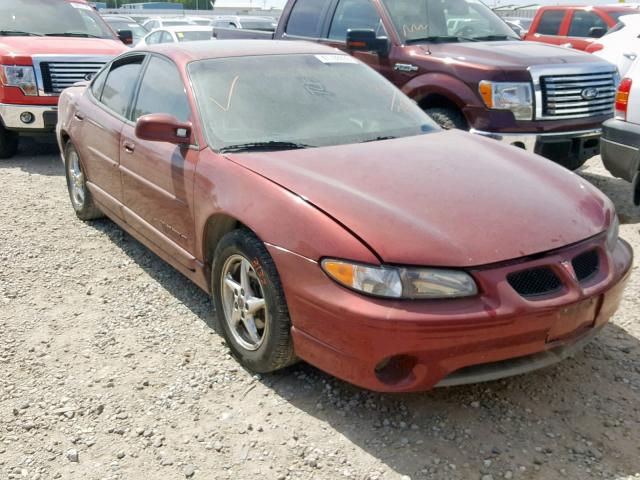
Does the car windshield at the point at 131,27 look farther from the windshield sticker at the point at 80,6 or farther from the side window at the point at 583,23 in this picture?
the side window at the point at 583,23

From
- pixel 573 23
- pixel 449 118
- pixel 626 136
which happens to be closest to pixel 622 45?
pixel 573 23

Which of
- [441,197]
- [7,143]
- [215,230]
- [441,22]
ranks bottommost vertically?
[7,143]

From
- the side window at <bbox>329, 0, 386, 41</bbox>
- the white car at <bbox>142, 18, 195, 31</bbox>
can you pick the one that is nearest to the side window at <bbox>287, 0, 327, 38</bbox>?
the side window at <bbox>329, 0, 386, 41</bbox>

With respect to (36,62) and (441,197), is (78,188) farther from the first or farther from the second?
(441,197)

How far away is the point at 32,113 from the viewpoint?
7727mm

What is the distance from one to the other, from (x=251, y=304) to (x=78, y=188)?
3.07 metres

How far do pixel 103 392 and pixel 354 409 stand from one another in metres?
1.24

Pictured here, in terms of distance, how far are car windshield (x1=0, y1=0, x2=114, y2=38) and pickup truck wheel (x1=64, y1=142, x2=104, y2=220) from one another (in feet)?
12.5

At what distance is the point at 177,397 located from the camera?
3209 mm

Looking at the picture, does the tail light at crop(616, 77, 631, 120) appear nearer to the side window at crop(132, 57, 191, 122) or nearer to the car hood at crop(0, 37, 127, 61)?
the side window at crop(132, 57, 191, 122)

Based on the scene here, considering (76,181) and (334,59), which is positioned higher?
(334,59)

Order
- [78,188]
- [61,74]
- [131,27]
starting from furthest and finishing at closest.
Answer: [131,27] < [61,74] < [78,188]

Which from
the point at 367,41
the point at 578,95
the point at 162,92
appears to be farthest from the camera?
the point at 367,41

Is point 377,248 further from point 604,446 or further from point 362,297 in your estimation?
point 604,446
